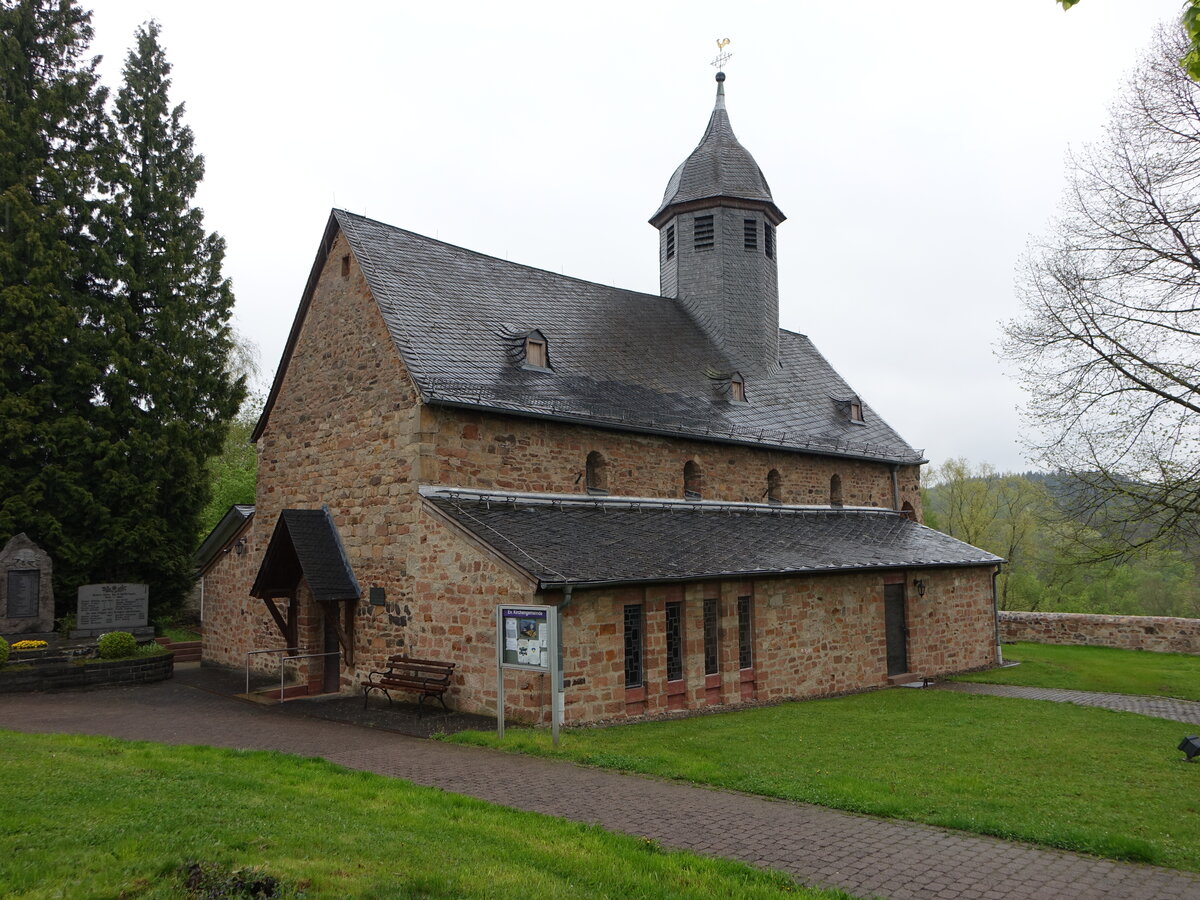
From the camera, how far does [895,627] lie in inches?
750

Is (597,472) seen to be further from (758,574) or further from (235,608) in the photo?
(235,608)

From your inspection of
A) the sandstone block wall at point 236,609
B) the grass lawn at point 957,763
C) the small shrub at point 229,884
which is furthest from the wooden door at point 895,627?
the small shrub at point 229,884

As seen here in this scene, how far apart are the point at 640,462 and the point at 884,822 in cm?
1094

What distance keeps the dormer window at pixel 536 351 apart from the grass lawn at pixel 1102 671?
1209 cm

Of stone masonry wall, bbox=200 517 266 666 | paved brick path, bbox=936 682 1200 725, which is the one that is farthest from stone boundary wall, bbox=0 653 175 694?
paved brick path, bbox=936 682 1200 725

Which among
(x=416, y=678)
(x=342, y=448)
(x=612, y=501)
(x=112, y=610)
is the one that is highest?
(x=342, y=448)

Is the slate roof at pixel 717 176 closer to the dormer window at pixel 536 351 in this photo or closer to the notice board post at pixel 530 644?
the dormer window at pixel 536 351

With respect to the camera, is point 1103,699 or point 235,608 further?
point 235,608

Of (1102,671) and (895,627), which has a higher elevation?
(895,627)

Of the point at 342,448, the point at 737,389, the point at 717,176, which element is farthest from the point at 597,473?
the point at 717,176

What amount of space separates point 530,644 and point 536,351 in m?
7.97

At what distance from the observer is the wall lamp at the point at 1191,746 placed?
32.8 feet

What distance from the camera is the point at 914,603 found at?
1947cm

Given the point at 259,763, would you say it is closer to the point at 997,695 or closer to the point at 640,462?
the point at 640,462
